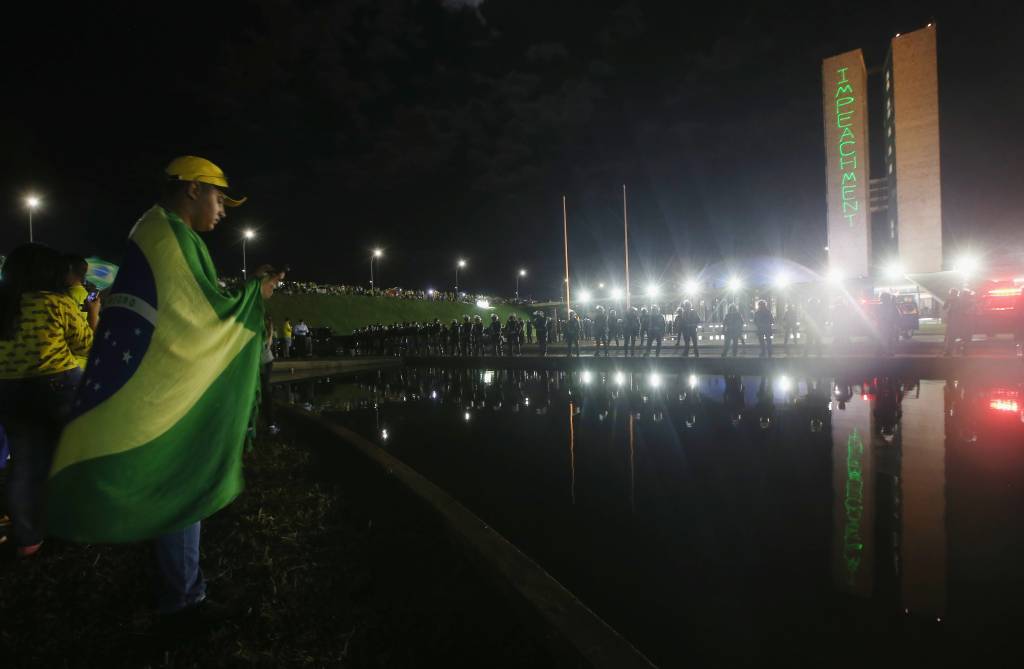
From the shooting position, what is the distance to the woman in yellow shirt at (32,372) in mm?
3168

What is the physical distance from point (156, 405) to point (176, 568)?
31.6 inches

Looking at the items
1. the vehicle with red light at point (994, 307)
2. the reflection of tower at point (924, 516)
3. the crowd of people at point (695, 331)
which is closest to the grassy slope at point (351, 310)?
the crowd of people at point (695, 331)

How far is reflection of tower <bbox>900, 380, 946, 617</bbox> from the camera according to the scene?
2809mm

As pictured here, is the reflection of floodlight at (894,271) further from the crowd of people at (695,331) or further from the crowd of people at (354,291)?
the crowd of people at (354,291)

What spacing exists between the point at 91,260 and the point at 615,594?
728cm

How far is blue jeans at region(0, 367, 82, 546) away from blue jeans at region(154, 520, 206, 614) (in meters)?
1.24

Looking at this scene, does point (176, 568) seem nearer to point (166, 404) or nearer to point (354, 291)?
point (166, 404)

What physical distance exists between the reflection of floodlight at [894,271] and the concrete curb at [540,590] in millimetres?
39920

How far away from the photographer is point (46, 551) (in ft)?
11.5

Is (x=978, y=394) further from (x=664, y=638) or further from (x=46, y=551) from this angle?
(x=46, y=551)

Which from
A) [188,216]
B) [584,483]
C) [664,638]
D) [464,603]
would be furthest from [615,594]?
[188,216]

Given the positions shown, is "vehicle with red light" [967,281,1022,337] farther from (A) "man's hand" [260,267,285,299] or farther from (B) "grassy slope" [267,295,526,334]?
(B) "grassy slope" [267,295,526,334]

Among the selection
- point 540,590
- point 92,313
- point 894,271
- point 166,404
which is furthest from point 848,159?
point 166,404

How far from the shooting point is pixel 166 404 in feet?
7.80
